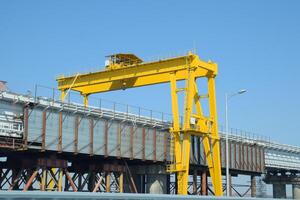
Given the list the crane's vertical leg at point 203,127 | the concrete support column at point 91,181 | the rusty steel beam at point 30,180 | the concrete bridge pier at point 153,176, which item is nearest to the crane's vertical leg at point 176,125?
the crane's vertical leg at point 203,127

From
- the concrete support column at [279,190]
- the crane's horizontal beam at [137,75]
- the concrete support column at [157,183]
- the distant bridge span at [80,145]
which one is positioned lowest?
the concrete support column at [279,190]

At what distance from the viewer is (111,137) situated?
48062mm

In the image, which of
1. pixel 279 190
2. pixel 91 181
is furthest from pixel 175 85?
pixel 279 190

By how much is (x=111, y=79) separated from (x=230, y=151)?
21.3m

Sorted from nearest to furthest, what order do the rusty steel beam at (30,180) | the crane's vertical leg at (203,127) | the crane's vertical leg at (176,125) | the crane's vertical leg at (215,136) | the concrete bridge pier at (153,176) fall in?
the rusty steel beam at (30,180) < the crane's vertical leg at (176,125) < the crane's vertical leg at (203,127) < the crane's vertical leg at (215,136) < the concrete bridge pier at (153,176)

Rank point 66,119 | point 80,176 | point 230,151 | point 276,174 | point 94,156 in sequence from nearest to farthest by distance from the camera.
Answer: point 66,119, point 94,156, point 80,176, point 230,151, point 276,174

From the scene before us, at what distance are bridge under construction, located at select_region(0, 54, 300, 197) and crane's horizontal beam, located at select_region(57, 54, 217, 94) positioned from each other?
108 mm

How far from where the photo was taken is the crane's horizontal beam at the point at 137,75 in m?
50.0

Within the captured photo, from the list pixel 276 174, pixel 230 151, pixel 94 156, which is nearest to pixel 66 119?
pixel 94 156

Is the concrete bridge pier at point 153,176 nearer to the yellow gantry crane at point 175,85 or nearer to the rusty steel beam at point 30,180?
the yellow gantry crane at point 175,85

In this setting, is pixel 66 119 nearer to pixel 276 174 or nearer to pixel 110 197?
pixel 110 197

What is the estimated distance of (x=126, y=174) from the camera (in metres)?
56.7

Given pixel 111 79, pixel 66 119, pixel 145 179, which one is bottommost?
pixel 145 179

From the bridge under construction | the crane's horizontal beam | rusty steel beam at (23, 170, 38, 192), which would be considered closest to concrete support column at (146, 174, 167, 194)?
the bridge under construction
